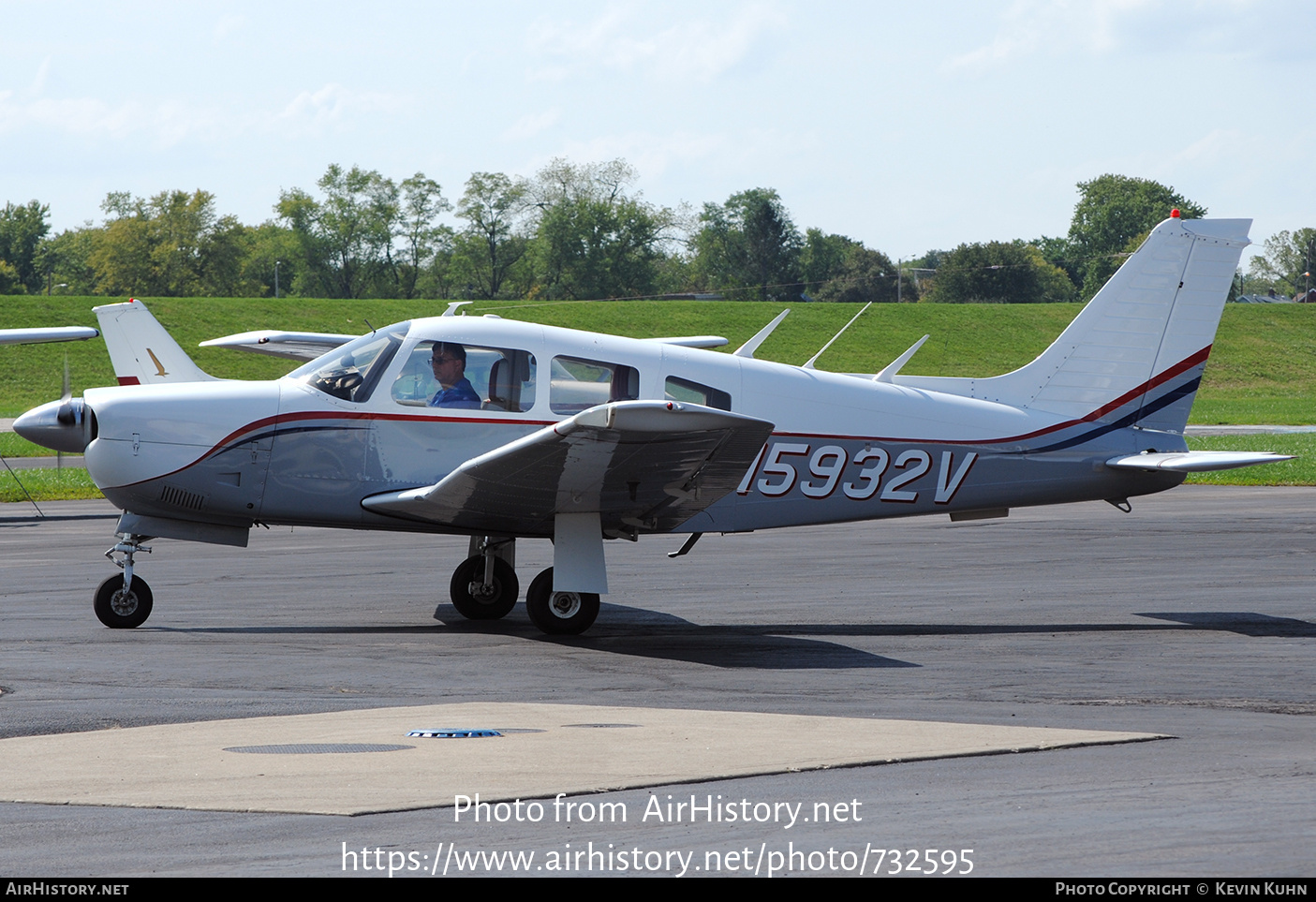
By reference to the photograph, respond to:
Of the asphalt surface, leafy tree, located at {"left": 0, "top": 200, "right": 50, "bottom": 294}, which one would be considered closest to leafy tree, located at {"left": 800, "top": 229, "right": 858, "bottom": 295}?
leafy tree, located at {"left": 0, "top": 200, "right": 50, "bottom": 294}

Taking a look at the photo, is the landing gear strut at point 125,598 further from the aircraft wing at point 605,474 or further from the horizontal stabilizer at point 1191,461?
the horizontal stabilizer at point 1191,461

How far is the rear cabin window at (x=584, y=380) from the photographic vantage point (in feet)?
34.5

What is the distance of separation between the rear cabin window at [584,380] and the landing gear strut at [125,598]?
3.38 m

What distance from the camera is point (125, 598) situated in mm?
10430

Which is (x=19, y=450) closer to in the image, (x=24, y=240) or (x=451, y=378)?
(x=451, y=378)

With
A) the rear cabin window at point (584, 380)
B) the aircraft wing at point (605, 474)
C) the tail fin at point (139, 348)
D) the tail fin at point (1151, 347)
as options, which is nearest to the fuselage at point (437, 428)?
the rear cabin window at point (584, 380)

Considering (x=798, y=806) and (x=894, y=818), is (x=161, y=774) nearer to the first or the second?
(x=798, y=806)

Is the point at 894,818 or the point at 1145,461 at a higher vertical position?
the point at 1145,461

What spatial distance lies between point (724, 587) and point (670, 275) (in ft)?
380

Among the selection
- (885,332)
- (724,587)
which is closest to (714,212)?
(885,332)

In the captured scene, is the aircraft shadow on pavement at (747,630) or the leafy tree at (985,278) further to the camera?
the leafy tree at (985,278)

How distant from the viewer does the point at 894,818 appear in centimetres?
498

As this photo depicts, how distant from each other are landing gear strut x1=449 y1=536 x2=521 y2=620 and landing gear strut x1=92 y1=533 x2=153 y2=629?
7.98 ft

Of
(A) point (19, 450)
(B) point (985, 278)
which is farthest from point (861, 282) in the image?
(A) point (19, 450)
